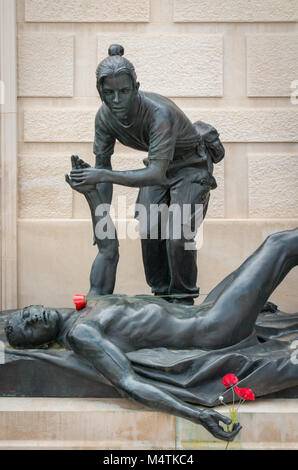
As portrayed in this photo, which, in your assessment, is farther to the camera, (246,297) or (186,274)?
(186,274)

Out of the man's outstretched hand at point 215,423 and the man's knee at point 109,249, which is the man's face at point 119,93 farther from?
the man's outstretched hand at point 215,423

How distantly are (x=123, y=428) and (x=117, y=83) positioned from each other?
1783 millimetres

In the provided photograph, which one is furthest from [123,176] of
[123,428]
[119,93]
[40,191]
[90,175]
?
[40,191]

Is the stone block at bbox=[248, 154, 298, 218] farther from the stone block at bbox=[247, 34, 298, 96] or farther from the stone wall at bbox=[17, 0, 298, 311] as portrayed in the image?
the stone block at bbox=[247, 34, 298, 96]

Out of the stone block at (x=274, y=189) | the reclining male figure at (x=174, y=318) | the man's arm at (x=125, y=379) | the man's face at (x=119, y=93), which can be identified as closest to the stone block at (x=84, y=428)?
the man's arm at (x=125, y=379)

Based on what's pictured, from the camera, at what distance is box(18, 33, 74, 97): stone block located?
5.66 metres

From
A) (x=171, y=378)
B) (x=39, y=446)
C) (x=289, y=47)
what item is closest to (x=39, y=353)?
(x=39, y=446)

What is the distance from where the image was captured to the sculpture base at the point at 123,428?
9.70ft

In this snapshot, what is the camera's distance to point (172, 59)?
5.65 m

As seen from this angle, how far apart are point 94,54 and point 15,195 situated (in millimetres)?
1373

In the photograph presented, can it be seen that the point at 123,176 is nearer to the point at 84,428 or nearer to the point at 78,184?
the point at 78,184

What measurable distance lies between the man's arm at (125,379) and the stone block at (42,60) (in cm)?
313

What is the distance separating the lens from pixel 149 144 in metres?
3.89

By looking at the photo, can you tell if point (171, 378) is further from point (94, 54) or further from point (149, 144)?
point (94, 54)
